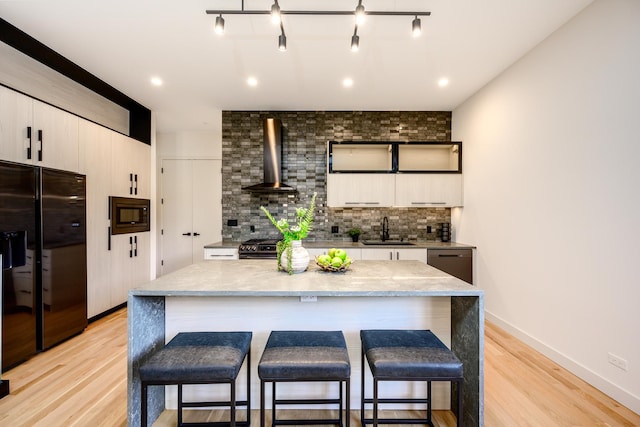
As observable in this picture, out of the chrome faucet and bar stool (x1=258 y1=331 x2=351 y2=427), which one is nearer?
bar stool (x1=258 y1=331 x2=351 y2=427)

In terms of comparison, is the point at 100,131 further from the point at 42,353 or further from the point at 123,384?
the point at 123,384

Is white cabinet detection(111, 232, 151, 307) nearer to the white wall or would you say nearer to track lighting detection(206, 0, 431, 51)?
track lighting detection(206, 0, 431, 51)

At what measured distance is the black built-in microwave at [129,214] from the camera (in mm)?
3520

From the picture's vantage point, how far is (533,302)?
106 inches

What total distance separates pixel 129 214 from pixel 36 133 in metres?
1.43

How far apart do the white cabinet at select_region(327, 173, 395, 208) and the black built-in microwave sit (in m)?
2.66

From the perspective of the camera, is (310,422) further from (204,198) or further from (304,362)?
(204,198)

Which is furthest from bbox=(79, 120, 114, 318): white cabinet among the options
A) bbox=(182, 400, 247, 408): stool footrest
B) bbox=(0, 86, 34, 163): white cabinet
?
bbox=(182, 400, 247, 408): stool footrest

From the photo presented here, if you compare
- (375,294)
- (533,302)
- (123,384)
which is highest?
(375,294)

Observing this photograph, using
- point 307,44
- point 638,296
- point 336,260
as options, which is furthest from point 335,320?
point 307,44

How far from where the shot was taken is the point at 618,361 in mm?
1925

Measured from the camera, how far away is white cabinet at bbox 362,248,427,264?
367 centimetres

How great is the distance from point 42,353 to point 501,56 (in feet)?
17.0

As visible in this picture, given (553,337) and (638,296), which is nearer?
(638,296)
